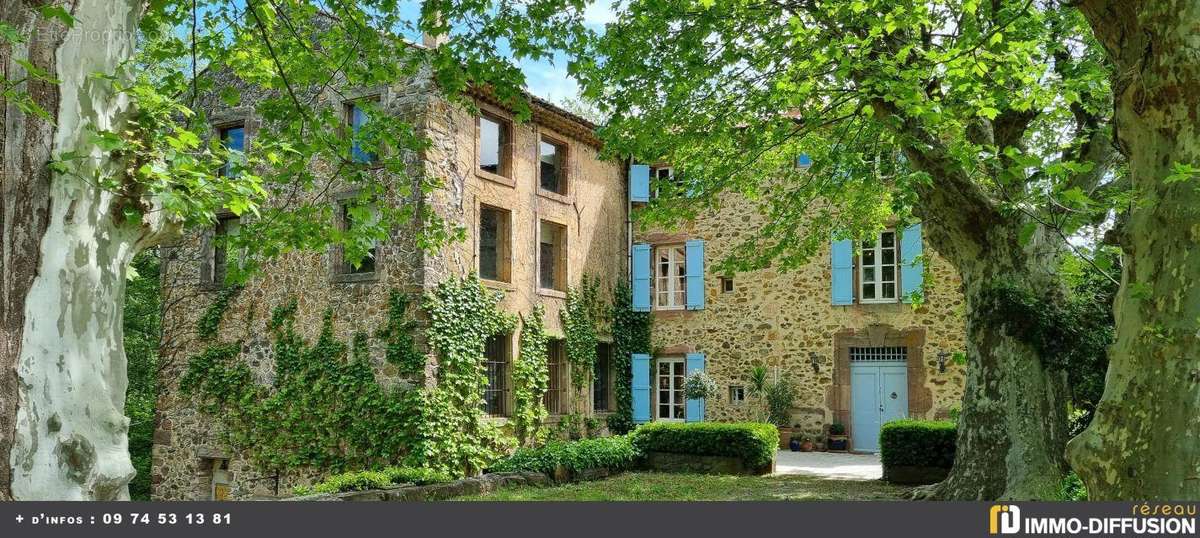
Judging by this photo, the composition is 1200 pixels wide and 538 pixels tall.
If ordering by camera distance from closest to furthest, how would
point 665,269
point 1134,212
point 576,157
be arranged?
1. point 1134,212
2. point 576,157
3. point 665,269

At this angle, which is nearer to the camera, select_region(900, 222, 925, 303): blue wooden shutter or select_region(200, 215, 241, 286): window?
select_region(200, 215, 241, 286): window

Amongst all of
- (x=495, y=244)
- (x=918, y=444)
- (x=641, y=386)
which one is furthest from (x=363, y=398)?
(x=918, y=444)

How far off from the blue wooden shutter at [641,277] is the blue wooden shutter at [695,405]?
4.50ft

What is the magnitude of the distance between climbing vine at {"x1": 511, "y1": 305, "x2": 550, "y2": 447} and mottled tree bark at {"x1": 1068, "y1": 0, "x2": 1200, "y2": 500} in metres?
11.4

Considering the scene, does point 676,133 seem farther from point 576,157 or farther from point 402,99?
point 576,157

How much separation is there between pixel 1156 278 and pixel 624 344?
14.3 meters

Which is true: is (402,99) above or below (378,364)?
above

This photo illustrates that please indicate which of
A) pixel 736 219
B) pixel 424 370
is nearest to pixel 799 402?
pixel 736 219

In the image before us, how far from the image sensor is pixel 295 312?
14.9m

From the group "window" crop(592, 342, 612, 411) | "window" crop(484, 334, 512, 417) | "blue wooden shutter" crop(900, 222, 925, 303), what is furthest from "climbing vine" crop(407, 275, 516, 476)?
"blue wooden shutter" crop(900, 222, 925, 303)

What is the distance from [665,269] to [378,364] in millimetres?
7155

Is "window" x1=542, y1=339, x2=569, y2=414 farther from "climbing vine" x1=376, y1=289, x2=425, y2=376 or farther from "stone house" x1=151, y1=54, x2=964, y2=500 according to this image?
"climbing vine" x1=376, y1=289, x2=425, y2=376

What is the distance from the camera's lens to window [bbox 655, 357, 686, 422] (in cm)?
1888

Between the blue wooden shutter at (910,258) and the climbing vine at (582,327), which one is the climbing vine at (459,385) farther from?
the blue wooden shutter at (910,258)
